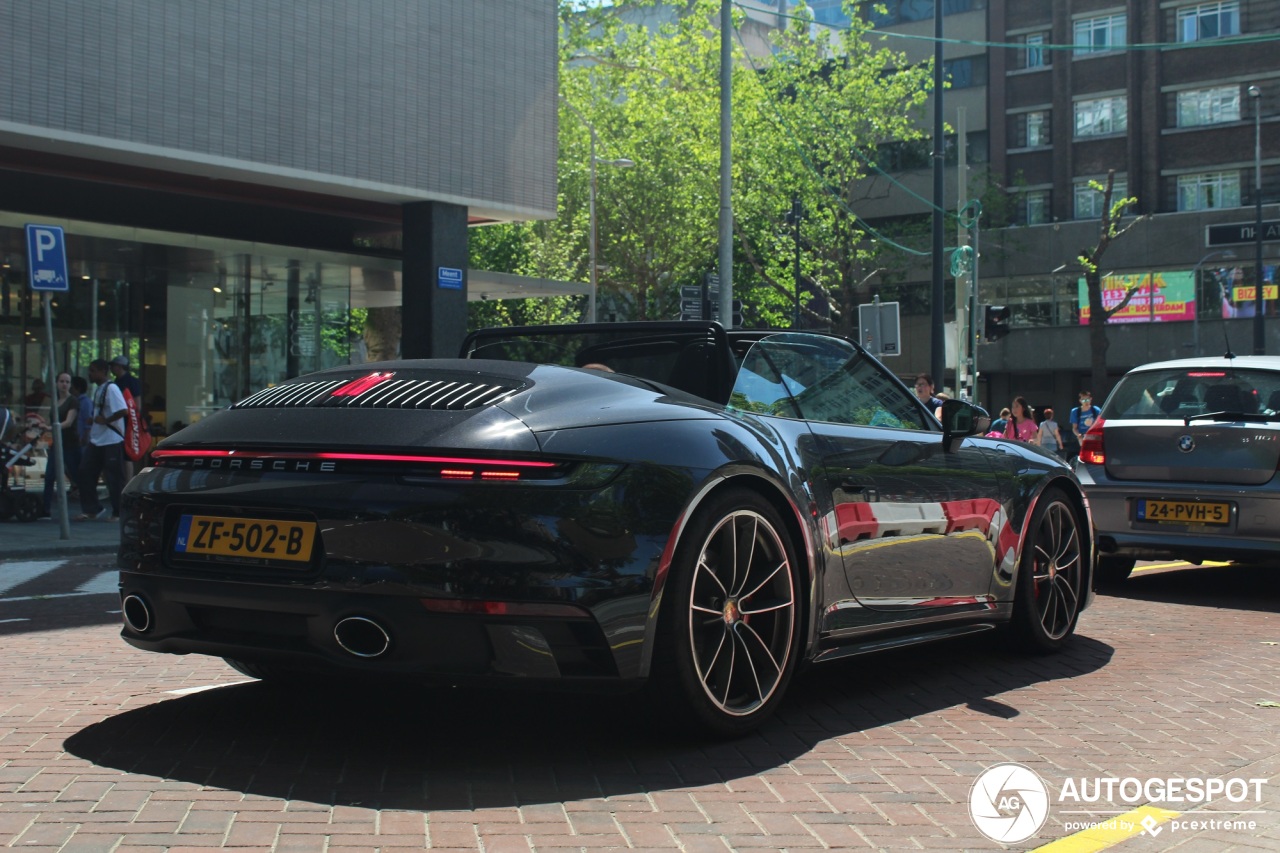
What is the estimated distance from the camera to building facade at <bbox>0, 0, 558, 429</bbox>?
17125mm

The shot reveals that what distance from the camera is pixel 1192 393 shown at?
9352 millimetres

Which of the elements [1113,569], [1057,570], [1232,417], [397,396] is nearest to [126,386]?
[1113,569]

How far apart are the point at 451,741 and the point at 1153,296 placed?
4859cm

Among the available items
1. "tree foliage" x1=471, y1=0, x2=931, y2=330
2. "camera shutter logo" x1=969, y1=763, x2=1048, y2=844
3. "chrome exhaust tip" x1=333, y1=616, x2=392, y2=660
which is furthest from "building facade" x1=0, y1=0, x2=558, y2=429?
"tree foliage" x1=471, y1=0, x2=931, y2=330

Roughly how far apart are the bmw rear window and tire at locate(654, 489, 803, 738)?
5.50 metres

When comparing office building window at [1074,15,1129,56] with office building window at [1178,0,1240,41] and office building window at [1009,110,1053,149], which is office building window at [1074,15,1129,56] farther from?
office building window at [1009,110,1053,149]

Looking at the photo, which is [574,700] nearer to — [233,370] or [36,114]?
[36,114]

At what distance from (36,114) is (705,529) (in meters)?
14.2

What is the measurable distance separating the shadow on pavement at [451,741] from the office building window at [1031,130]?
5056cm

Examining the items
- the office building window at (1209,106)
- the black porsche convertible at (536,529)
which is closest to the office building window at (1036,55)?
the office building window at (1209,106)

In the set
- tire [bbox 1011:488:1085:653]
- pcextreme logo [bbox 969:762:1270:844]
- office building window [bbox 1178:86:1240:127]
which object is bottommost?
pcextreme logo [bbox 969:762:1270:844]

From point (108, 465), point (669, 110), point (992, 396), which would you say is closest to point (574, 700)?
point (108, 465)

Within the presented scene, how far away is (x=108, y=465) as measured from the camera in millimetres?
16062

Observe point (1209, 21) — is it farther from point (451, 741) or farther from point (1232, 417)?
point (451, 741)
